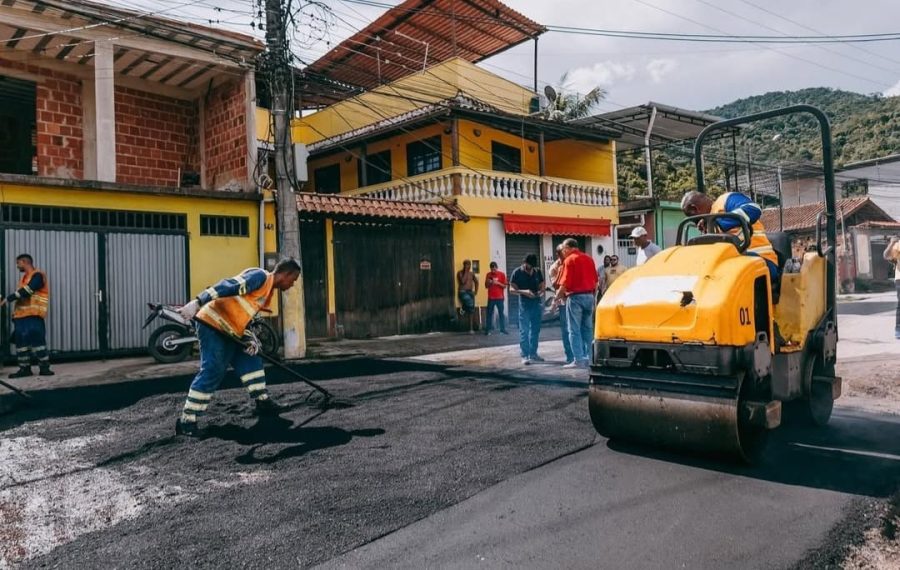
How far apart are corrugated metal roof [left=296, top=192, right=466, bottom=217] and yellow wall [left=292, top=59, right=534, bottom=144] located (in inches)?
126

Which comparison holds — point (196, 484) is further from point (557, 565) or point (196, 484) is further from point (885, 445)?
point (885, 445)

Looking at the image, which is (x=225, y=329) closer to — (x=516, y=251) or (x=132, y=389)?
(x=132, y=389)

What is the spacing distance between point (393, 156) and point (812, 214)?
72.5 feet

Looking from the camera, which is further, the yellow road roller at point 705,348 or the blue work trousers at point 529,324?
the blue work trousers at point 529,324

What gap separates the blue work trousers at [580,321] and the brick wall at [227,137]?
7.94 meters

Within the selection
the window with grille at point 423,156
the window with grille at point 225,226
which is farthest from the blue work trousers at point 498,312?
the window with grille at point 423,156

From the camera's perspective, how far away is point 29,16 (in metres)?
10.4

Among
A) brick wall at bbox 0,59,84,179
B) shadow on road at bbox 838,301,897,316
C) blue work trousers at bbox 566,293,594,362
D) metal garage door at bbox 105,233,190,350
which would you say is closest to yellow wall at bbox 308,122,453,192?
brick wall at bbox 0,59,84,179

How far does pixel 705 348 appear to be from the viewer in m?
3.38

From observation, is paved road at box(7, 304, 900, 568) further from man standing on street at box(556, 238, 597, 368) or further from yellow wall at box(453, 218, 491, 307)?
yellow wall at box(453, 218, 491, 307)

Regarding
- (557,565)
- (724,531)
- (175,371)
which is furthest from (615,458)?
(175,371)

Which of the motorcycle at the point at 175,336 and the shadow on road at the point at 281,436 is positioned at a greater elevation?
the motorcycle at the point at 175,336

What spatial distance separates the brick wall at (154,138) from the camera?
1330 centimetres

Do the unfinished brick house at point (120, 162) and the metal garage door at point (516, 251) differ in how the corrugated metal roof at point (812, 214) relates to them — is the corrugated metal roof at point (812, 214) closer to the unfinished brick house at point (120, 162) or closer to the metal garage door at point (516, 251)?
the metal garage door at point (516, 251)
